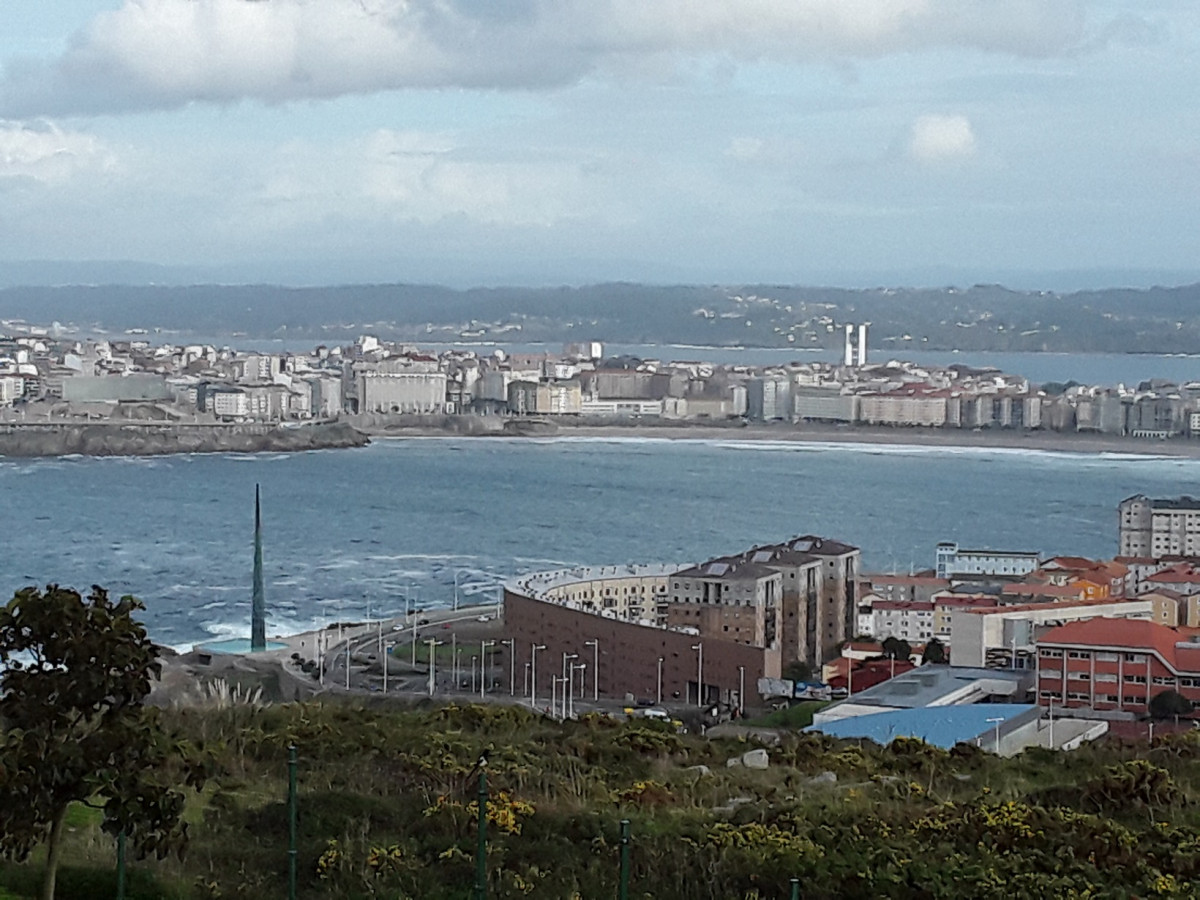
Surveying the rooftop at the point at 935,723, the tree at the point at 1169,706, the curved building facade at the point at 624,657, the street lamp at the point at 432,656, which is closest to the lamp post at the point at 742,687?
the curved building facade at the point at 624,657

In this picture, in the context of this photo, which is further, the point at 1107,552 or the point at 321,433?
the point at 321,433

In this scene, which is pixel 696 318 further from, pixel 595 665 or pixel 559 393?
pixel 595 665

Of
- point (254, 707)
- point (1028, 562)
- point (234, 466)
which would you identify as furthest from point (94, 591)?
point (234, 466)

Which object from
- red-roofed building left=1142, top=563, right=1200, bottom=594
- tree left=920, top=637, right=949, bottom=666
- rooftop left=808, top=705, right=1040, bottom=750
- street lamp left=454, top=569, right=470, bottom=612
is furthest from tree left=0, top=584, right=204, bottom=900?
street lamp left=454, top=569, right=470, bottom=612

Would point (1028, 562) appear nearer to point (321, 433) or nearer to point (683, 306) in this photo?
point (321, 433)

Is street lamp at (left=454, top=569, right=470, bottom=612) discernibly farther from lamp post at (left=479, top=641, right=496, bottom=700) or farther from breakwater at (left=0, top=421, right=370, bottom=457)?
breakwater at (left=0, top=421, right=370, bottom=457)

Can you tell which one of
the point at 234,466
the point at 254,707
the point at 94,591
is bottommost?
the point at 234,466
